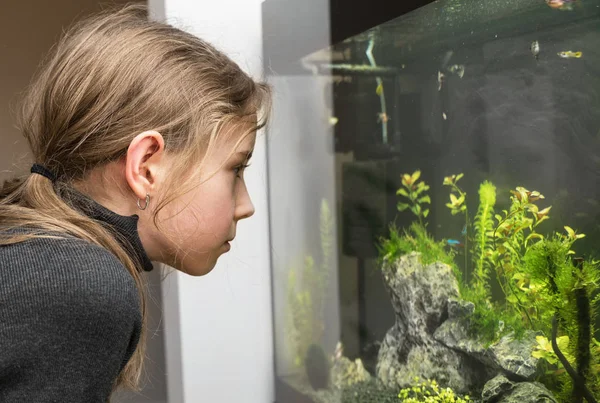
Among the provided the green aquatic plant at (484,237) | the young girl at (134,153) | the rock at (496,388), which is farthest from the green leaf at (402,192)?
the young girl at (134,153)

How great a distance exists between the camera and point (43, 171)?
3.92ft

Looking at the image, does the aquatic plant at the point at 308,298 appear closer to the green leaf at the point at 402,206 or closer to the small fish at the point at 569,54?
the green leaf at the point at 402,206

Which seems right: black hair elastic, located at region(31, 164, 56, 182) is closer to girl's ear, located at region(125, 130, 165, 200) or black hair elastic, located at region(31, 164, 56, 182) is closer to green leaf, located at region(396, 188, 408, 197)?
girl's ear, located at region(125, 130, 165, 200)

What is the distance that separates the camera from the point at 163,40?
1238 mm

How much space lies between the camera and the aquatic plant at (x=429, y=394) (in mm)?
1680

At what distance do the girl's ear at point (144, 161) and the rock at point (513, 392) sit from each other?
0.87m

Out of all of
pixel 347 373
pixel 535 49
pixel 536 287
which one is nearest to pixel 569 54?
pixel 535 49

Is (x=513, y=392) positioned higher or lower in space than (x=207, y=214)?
lower

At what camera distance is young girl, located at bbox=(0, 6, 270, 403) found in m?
1.11

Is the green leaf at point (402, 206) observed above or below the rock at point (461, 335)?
above

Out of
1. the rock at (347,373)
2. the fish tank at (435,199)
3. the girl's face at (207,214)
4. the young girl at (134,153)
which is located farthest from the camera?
the rock at (347,373)

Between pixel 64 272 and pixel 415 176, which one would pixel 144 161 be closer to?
pixel 64 272

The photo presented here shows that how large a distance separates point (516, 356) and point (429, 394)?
347 millimetres

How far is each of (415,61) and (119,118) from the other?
34.0 inches
